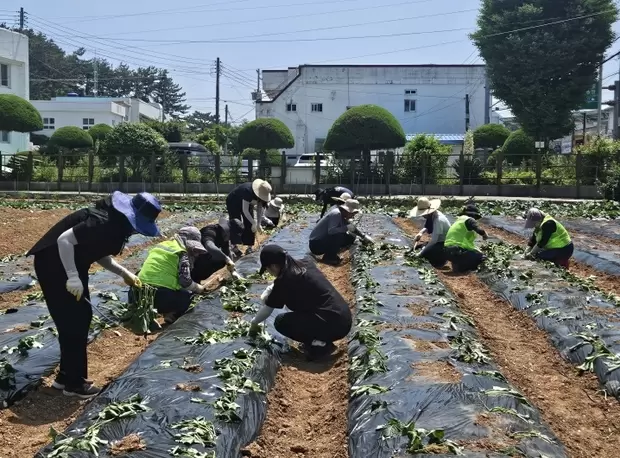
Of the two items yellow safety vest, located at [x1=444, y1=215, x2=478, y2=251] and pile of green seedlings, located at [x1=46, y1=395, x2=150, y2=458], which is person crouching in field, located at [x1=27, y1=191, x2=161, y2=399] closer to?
pile of green seedlings, located at [x1=46, y1=395, x2=150, y2=458]

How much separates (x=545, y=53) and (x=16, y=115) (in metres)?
25.9

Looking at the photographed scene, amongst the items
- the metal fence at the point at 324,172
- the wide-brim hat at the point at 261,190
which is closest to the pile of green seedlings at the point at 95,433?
the wide-brim hat at the point at 261,190

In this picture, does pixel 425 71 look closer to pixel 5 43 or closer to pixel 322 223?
pixel 5 43

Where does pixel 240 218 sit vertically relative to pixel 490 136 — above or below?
below

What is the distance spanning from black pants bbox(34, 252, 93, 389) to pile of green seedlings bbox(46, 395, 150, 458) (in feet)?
3.86

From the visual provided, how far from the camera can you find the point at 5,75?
139 ft

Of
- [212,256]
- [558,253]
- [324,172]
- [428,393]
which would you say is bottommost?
[428,393]

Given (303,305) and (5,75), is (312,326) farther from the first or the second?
(5,75)

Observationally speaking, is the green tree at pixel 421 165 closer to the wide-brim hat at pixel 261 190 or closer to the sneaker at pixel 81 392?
the wide-brim hat at pixel 261 190

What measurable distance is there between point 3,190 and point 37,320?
28.3 m

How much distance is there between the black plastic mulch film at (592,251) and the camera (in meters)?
11.2

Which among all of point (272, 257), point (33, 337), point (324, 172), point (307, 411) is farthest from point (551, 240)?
point (324, 172)

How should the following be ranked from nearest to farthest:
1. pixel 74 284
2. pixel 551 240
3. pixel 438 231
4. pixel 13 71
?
1. pixel 74 284
2. pixel 551 240
3. pixel 438 231
4. pixel 13 71

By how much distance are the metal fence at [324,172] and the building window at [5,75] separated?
10516 millimetres
